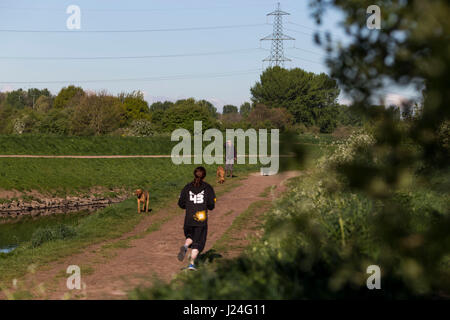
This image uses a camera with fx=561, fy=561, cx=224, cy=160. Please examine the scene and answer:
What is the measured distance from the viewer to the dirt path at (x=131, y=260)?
8438 millimetres

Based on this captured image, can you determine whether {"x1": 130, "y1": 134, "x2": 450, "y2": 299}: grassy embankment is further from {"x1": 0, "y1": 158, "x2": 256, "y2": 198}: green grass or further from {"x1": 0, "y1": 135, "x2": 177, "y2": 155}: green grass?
{"x1": 0, "y1": 135, "x2": 177, "y2": 155}: green grass

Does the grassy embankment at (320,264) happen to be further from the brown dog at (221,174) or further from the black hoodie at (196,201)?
the brown dog at (221,174)

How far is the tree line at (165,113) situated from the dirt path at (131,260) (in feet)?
102

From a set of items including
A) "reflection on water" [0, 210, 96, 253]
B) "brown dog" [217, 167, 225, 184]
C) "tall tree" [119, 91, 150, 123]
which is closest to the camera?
"reflection on water" [0, 210, 96, 253]

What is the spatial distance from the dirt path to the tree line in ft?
102

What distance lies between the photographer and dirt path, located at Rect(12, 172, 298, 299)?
844cm

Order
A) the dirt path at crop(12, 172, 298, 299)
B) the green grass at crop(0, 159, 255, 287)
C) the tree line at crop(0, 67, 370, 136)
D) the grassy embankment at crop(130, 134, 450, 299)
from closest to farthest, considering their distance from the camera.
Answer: the grassy embankment at crop(130, 134, 450, 299), the dirt path at crop(12, 172, 298, 299), the green grass at crop(0, 159, 255, 287), the tree line at crop(0, 67, 370, 136)

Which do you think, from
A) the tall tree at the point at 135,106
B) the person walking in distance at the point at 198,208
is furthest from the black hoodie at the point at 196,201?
the tall tree at the point at 135,106

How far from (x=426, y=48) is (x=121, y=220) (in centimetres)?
1476

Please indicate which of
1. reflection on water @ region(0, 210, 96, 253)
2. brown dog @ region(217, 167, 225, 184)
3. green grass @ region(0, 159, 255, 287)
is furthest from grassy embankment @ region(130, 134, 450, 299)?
brown dog @ region(217, 167, 225, 184)

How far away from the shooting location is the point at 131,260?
1123cm
